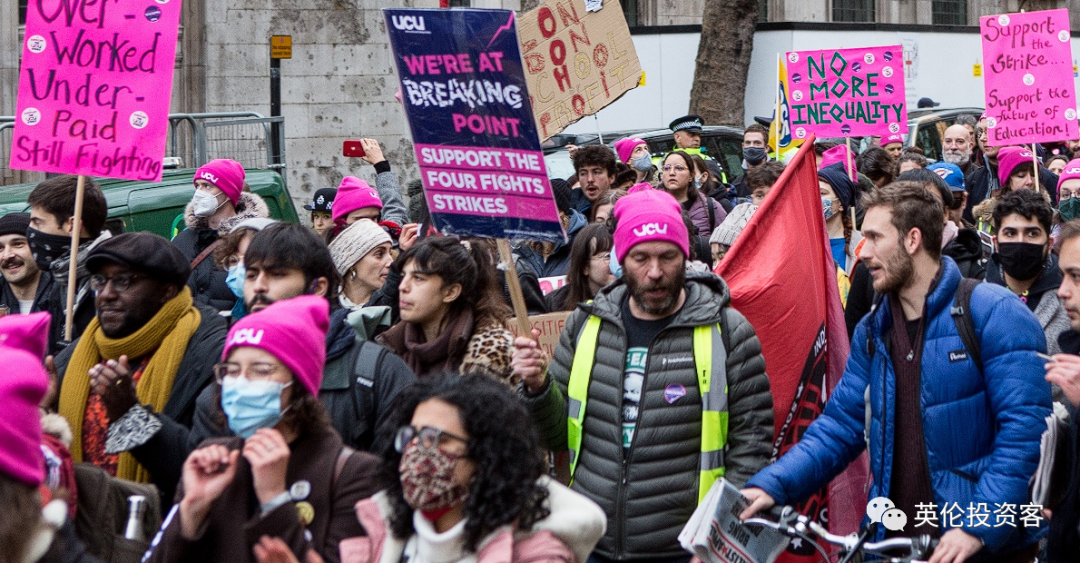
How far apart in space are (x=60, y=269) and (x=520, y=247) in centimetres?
267

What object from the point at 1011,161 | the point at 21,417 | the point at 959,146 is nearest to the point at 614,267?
the point at 21,417

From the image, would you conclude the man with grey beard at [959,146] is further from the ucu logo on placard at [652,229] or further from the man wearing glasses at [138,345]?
the man wearing glasses at [138,345]

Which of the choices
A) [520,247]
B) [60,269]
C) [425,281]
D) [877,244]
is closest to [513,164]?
[425,281]

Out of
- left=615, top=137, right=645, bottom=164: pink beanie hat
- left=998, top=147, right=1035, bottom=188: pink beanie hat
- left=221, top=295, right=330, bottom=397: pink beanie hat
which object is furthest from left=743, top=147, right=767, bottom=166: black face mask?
left=221, top=295, right=330, bottom=397: pink beanie hat

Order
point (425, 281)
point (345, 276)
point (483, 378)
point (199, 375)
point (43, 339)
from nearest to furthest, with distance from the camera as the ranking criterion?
point (483, 378) < point (43, 339) < point (199, 375) < point (425, 281) < point (345, 276)

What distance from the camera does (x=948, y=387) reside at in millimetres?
4207

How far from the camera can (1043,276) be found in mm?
5945

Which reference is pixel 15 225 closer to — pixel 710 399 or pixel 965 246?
pixel 710 399

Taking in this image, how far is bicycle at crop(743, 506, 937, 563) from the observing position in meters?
3.80

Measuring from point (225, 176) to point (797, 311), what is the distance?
3430mm

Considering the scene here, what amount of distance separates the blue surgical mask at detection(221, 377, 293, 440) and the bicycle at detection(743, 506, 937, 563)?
1.48 m

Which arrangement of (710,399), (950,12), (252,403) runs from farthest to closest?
(950,12) < (710,399) < (252,403)

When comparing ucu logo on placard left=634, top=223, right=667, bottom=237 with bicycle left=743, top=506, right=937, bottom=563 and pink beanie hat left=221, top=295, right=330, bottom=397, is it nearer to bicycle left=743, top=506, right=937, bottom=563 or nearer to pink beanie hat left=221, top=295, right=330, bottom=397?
bicycle left=743, top=506, right=937, bottom=563

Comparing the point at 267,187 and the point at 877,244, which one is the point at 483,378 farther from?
the point at 267,187
